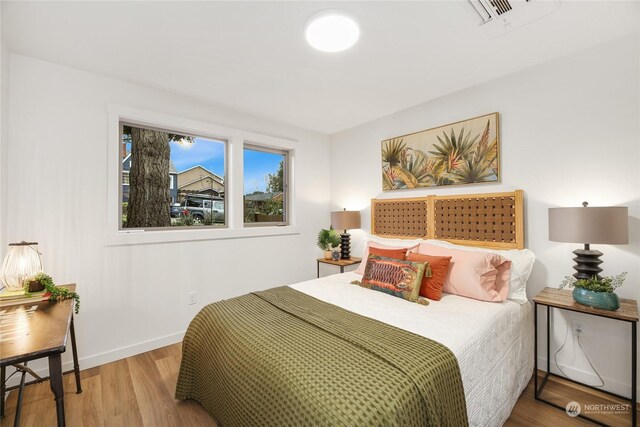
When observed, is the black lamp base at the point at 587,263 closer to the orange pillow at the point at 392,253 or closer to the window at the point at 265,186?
the orange pillow at the point at 392,253

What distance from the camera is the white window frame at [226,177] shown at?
2.47 metres

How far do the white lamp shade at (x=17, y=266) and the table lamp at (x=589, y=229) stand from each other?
3.56 meters

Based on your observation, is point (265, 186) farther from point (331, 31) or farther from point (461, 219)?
point (461, 219)

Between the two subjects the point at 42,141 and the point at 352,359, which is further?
the point at 42,141

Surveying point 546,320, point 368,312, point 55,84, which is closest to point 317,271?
point 368,312

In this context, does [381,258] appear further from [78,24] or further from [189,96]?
[78,24]

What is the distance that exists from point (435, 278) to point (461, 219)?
34.1 inches

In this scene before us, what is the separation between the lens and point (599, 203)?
2.06 m

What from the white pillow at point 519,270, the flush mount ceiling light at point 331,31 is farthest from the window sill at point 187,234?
the white pillow at point 519,270

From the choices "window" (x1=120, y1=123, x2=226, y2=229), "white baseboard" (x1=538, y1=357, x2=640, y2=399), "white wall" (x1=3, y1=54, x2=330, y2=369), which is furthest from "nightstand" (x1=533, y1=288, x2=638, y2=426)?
"window" (x1=120, y1=123, x2=226, y2=229)

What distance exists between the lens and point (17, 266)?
183cm

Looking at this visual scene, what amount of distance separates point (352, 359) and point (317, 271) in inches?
107

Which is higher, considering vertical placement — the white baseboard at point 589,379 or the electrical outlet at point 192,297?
the electrical outlet at point 192,297

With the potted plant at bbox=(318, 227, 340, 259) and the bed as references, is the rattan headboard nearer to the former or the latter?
the bed
